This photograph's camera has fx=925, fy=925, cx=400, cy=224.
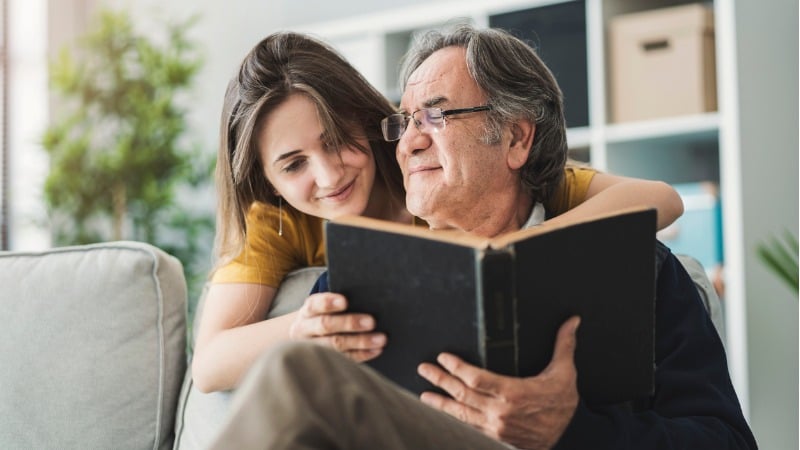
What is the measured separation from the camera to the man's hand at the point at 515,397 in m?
1.16

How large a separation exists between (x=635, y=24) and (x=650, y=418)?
1.89m

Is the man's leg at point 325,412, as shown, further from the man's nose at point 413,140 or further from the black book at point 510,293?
the man's nose at point 413,140

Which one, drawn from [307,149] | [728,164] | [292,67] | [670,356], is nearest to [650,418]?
[670,356]

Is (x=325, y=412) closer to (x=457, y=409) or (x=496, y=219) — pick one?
(x=457, y=409)

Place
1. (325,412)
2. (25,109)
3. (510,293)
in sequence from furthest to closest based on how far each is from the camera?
(25,109) → (510,293) → (325,412)

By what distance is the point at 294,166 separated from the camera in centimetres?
177

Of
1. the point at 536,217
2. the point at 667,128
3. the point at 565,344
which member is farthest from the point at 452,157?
the point at 667,128

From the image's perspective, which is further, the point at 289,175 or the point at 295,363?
the point at 289,175

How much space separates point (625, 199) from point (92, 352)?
3.35 ft

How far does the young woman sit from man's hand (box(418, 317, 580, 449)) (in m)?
0.49

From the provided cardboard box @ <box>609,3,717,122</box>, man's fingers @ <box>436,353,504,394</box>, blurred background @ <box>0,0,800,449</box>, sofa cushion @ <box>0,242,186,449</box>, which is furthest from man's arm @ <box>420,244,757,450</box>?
cardboard box @ <box>609,3,717,122</box>

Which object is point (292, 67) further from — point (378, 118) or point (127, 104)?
point (127, 104)

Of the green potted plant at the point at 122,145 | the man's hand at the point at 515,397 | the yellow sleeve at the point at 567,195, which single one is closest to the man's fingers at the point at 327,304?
the man's hand at the point at 515,397

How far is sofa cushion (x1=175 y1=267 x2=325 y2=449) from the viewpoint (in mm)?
1682
